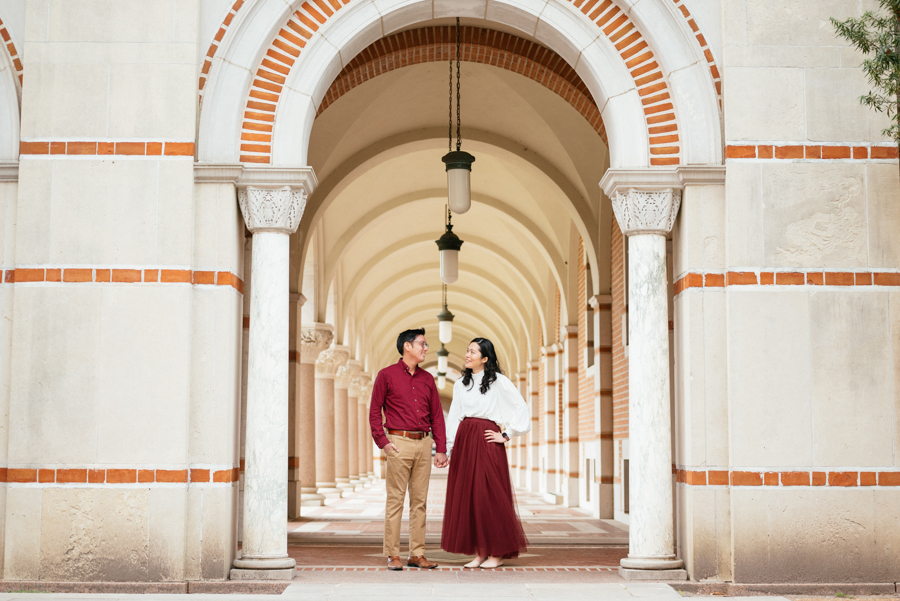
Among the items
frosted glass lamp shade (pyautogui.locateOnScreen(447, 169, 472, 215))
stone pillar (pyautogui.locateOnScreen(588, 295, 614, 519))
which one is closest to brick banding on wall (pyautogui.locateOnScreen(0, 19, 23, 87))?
frosted glass lamp shade (pyautogui.locateOnScreen(447, 169, 472, 215))

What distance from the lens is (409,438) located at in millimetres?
7051

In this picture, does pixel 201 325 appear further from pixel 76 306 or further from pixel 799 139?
pixel 799 139

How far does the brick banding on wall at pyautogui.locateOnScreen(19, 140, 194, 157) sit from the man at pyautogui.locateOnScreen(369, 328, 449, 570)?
2.14 meters

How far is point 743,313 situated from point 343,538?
5.25 meters

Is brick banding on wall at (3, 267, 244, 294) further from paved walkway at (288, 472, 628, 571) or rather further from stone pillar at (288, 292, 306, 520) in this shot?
stone pillar at (288, 292, 306, 520)

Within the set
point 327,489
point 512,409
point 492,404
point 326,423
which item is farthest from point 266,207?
point 327,489

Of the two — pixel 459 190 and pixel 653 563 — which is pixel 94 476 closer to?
pixel 653 563

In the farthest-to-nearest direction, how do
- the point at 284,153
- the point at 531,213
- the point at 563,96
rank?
the point at 531,213 < the point at 563,96 < the point at 284,153

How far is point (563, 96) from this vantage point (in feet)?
36.7

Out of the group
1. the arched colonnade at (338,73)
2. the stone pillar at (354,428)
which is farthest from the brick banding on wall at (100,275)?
the stone pillar at (354,428)

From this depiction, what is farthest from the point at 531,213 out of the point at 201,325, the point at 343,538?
the point at 201,325

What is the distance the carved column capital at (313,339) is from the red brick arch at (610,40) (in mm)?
9346

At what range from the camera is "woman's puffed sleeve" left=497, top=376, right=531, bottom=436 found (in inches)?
281

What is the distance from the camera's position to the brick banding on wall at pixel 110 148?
6535 millimetres
